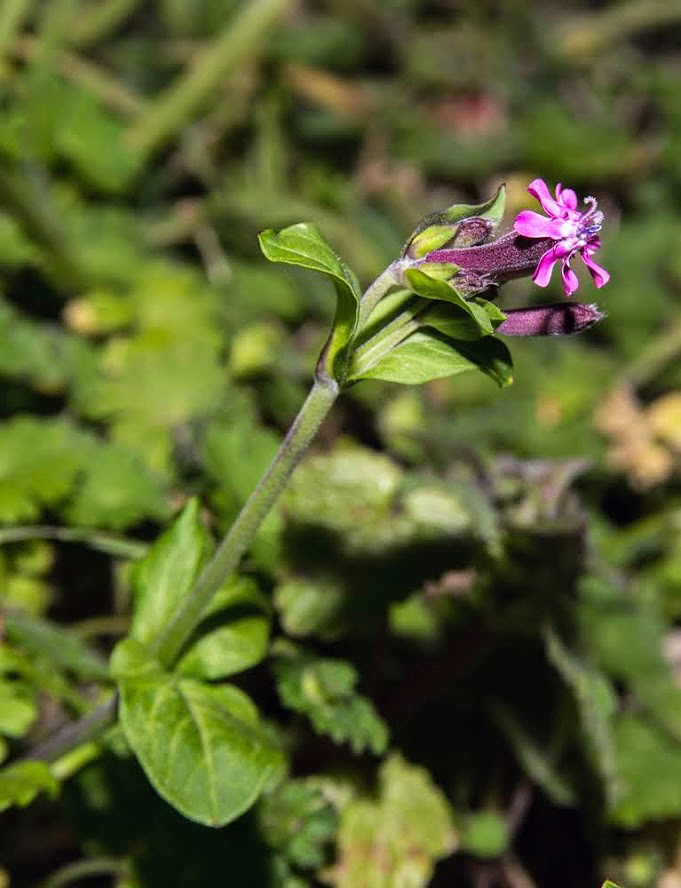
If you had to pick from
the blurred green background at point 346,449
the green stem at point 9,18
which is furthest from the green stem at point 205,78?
the green stem at point 9,18

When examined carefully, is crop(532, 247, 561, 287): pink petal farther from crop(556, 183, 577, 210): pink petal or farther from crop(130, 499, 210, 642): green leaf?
crop(130, 499, 210, 642): green leaf

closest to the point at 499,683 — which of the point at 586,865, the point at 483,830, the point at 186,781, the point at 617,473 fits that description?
the point at 483,830

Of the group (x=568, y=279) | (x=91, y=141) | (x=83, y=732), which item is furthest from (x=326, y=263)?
(x=91, y=141)

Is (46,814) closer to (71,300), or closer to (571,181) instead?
(71,300)

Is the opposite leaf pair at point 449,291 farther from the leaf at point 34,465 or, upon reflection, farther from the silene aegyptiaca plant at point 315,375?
the leaf at point 34,465

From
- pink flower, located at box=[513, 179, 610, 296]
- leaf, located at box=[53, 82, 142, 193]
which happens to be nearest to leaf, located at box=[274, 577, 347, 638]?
pink flower, located at box=[513, 179, 610, 296]

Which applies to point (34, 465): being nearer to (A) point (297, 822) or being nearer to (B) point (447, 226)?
(A) point (297, 822)

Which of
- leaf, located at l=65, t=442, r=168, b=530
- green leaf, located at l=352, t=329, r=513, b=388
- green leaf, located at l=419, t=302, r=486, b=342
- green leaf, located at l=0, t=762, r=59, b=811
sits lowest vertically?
leaf, located at l=65, t=442, r=168, b=530
